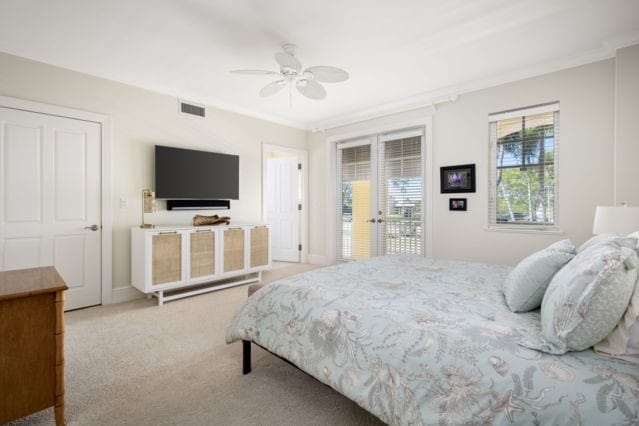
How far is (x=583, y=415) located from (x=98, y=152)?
426cm

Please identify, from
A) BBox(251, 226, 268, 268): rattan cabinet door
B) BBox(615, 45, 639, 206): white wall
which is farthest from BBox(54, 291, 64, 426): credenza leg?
BBox(615, 45, 639, 206): white wall

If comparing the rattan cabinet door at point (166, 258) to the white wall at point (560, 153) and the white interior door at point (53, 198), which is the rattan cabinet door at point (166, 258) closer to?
the white interior door at point (53, 198)

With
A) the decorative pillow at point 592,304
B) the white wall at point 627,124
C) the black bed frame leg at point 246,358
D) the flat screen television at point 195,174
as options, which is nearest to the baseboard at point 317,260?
the flat screen television at point 195,174

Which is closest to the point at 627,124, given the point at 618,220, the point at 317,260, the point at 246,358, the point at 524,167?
the point at 524,167

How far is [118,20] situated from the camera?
2516 mm

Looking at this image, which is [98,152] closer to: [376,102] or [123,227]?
[123,227]

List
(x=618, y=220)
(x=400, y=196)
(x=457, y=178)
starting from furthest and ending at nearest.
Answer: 1. (x=400, y=196)
2. (x=457, y=178)
3. (x=618, y=220)

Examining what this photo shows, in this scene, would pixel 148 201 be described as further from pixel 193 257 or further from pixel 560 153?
pixel 560 153

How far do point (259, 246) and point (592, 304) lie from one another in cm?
386

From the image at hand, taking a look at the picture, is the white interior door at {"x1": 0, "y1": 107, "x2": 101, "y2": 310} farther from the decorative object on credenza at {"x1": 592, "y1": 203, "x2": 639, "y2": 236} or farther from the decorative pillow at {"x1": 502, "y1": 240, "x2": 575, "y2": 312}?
the decorative object on credenza at {"x1": 592, "y1": 203, "x2": 639, "y2": 236}

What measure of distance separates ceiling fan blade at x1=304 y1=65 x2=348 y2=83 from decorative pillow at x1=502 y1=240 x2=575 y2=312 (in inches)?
79.8

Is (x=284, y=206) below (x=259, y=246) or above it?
above

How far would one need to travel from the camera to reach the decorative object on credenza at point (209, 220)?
396 centimetres

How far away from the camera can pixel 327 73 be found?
8.89 feet
